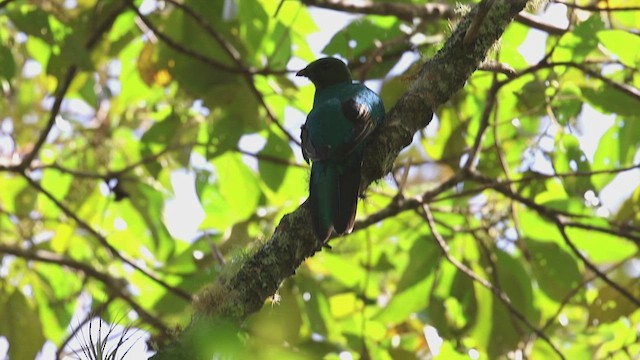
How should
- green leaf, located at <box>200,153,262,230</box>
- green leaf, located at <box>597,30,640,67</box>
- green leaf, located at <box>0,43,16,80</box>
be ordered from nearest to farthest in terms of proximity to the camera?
1. green leaf, located at <box>597,30,640,67</box>
2. green leaf, located at <box>0,43,16,80</box>
3. green leaf, located at <box>200,153,262,230</box>

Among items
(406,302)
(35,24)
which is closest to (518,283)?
(406,302)

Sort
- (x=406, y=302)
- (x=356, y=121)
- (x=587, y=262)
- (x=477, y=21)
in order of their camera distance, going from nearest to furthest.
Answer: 1. (x=477, y=21)
2. (x=356, y=121)
3. (x=587, y=262)
4. (x=406, y=302)

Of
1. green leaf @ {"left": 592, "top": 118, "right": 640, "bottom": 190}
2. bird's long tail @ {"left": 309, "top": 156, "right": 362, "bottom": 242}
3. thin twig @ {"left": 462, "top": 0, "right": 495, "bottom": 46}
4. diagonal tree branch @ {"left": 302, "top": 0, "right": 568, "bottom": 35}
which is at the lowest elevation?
bird's long tail @ {"left": 309, "top": 156, "right": 362, "bottom": 242}

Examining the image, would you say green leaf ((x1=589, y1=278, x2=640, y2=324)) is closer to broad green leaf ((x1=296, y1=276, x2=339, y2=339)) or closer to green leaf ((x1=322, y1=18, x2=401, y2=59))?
broad green leaf ((x1=296, y1=276, x2=339, y2=339))

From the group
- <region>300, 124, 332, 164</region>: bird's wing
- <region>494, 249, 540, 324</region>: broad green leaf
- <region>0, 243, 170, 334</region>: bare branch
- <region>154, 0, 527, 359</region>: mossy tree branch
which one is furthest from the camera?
<region>494, 249, 540, 324</region>: broad green leaf

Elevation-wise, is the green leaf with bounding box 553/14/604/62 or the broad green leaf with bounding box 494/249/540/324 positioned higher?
the green leaf with bounding box 553/14/604/62

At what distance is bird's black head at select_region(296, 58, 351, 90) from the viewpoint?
4.10m

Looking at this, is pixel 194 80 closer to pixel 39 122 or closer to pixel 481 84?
pixel 481 84

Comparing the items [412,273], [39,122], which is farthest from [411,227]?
[39,122]

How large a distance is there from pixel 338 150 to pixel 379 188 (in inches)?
45.4

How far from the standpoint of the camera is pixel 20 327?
4613mm

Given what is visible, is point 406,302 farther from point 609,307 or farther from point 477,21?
point 477,21

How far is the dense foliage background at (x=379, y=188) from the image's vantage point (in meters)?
4.05

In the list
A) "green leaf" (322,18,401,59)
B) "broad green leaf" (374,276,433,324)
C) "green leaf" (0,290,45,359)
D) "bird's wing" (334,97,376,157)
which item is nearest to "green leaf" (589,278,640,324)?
"broad green leaf" (374,276,433,324)
